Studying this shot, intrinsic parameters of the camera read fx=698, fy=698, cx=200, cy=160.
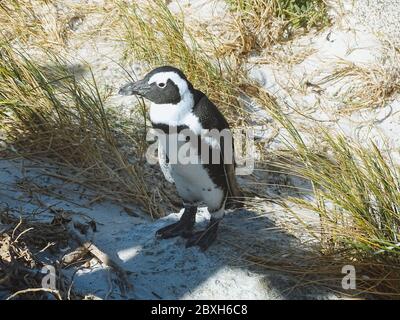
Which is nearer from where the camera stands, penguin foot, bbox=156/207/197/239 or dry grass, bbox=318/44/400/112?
penguin foot, bbox=156/207/197/239

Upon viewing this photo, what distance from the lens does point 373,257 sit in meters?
2.86

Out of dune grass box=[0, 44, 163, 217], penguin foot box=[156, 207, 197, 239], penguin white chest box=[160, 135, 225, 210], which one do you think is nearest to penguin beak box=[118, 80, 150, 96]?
penguin white chest box=[160, 135, 225, 210]

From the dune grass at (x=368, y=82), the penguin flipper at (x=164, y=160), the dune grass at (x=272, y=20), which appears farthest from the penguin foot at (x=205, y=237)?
the dune grass at (x=272, y=20)

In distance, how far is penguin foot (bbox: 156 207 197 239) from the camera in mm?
3109

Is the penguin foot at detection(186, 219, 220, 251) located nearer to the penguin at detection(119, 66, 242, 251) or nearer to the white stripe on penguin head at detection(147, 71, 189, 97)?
the penguin at detection(119, 66, 242, 251)

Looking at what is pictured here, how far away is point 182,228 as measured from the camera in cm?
313

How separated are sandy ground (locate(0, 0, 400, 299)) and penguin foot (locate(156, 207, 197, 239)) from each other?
0.03m

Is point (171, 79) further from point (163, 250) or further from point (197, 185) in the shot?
point (163, 250)

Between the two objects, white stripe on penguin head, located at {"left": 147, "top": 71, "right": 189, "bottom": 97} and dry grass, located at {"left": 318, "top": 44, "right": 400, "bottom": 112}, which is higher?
dry grass, located at {"left": 318, "top": 44, "right": 400, "bottom": 112}

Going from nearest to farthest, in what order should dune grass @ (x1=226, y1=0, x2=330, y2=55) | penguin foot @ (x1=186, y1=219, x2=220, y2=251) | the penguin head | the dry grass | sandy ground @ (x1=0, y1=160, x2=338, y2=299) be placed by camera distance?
the penguin head < sandy ground @ (x1=0, y1=160, x2=338, y2=299) < penguin foot @ (x1=186, y1=219, x2=220, y2=251) < the dry grass < dune grass @ (x1=226, y1=0, x2=330, y2=55)

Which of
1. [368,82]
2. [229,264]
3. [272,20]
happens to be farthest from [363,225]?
[272,20]

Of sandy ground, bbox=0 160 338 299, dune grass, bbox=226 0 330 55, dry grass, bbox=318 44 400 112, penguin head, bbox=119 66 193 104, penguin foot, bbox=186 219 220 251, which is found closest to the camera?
penguin head, bbox=119 66 193 104

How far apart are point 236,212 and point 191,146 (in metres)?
0.76

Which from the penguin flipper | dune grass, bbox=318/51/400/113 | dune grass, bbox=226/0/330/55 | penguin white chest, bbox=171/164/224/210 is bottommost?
penguin white chest, bbox=171/164/224/210
